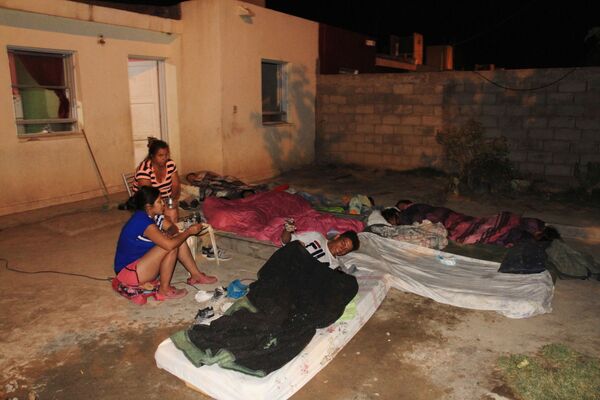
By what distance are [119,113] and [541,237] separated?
6.78 metres

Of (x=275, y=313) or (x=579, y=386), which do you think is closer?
(x=579, y=386)

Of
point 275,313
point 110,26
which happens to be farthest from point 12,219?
point 275,313

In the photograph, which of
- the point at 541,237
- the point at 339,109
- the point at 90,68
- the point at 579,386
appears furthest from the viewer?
the point at 339,109

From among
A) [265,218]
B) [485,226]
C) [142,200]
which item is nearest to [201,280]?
[142,200]

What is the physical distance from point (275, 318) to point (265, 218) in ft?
9.26

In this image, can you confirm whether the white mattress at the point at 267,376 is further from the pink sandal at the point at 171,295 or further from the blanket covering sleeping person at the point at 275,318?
the pink sandal at the point at 171,295

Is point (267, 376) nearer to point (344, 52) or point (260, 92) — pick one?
point (260, 92)

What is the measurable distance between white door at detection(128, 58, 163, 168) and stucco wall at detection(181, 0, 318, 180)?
0.54m

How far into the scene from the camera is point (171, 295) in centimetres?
429

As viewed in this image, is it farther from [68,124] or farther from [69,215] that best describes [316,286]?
[68,124]

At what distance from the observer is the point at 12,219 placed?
6.68 metres

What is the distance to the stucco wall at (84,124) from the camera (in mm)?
6863

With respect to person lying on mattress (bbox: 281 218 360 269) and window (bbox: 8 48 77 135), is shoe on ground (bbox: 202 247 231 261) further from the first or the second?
window (bbox: 8 48 77 135)

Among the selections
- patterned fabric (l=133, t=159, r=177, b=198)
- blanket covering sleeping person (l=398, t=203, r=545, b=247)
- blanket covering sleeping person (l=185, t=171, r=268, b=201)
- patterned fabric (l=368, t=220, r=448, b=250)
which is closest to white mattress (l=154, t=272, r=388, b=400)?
patterned fabric (l=368, t=220, r=448, b=250)
